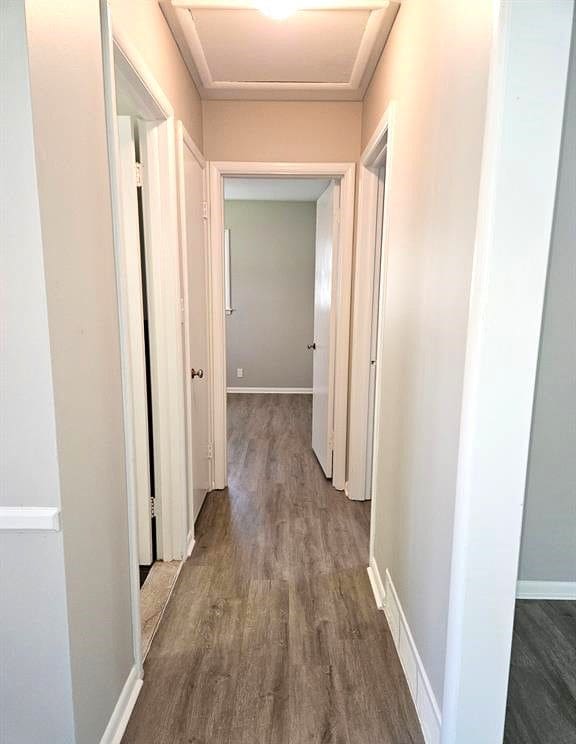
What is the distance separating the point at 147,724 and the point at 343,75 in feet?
9.67

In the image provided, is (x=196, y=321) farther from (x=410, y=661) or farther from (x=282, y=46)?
(x=410, y=661)

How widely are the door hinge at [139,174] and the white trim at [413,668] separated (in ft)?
6.58

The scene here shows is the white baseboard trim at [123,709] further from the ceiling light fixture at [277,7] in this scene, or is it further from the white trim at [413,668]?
the ceiling light fixture at [277,7]

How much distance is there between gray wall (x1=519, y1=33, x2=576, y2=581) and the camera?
159cm

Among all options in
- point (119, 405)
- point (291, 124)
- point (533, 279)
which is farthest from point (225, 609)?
point (291, 124)

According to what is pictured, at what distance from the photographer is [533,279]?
101cm

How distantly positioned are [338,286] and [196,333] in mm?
990

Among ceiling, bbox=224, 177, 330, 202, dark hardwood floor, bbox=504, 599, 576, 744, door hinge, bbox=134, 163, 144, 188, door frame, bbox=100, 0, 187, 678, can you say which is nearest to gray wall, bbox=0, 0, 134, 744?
door frame, bbox=100, 0, 187, 678

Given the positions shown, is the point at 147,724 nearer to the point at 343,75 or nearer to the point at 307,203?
the point at 343,75

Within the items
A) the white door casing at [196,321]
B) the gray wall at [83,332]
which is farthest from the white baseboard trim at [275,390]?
the gray wall at [83,332]

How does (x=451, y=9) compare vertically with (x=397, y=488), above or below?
above

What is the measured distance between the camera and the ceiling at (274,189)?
473cm

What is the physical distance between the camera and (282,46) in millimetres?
2133

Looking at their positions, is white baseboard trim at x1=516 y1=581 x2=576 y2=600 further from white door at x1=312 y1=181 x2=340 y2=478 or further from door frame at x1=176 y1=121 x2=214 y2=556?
door frame at x1=176 y1=121 x2=214 y2=556
